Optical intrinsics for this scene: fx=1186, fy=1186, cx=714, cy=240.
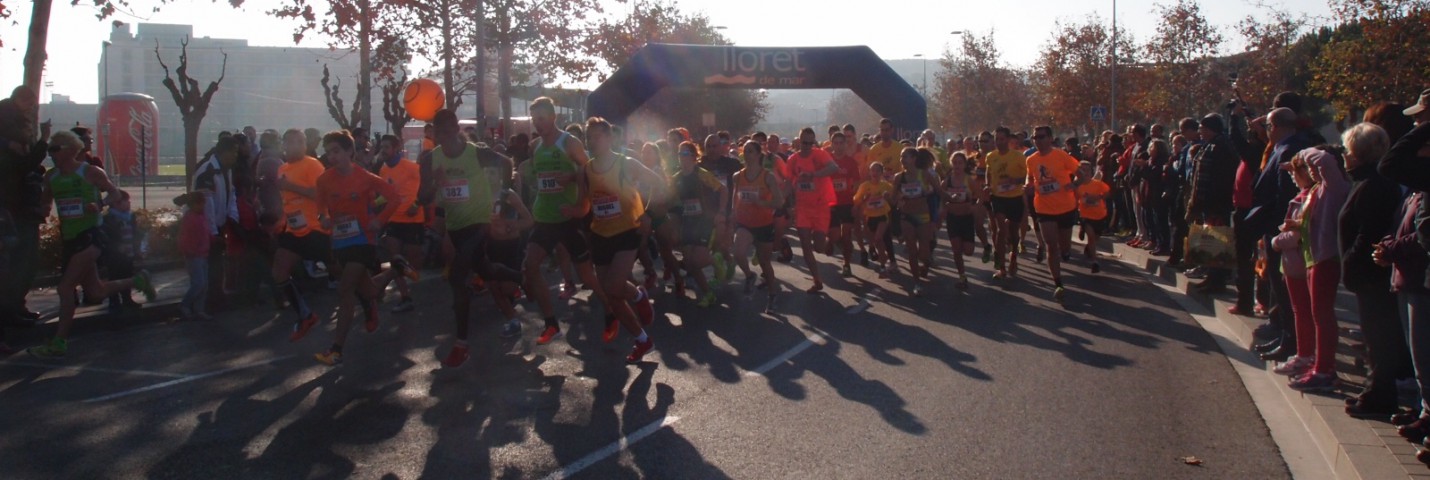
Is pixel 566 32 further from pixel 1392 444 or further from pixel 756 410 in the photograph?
pixel 1392 444

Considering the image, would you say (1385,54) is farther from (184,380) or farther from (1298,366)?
(184,380)

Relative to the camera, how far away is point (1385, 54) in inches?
858

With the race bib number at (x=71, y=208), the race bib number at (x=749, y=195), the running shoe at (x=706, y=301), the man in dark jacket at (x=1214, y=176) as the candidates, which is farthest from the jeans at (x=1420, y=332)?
the race bib number at (x=71, y=208)

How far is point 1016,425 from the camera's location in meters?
6.40

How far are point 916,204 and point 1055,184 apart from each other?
4.52 ft

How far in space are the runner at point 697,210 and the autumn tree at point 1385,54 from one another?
597 inches

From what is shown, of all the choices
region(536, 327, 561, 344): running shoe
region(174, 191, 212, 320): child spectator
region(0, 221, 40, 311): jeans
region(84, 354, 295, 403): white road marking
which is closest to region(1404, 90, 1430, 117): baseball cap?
region(536, 327, 561, 344): running shoe

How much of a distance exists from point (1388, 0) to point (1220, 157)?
45.4ft

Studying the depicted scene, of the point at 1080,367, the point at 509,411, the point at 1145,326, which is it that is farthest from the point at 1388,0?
the point at 509,411

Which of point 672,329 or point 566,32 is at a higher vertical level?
point 566,32

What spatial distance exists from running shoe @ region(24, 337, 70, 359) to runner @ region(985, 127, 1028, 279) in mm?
8924

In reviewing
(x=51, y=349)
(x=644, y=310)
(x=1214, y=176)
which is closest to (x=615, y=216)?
(x=644, y=310)

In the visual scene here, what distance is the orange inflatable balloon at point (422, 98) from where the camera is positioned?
13.9 m

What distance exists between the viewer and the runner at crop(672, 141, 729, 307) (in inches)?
432
